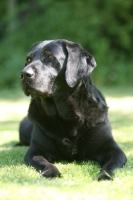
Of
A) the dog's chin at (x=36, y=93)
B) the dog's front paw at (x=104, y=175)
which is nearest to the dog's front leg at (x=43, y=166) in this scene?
the dog's front paw at (x=104, y=175)

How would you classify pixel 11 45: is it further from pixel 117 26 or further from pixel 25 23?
pixel 117 26

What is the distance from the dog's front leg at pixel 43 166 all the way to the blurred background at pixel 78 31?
11273mm

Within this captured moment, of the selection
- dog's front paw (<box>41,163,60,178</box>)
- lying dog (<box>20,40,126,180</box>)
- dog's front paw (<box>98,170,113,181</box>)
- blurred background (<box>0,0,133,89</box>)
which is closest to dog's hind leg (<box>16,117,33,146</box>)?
lying dog (<box>20,40,126,180</box>)

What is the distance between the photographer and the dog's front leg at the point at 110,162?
3.42 meters

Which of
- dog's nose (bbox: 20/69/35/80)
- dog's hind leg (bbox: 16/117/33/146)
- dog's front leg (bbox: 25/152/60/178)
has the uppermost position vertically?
dog's nose (bbox: 20/69/35/80)

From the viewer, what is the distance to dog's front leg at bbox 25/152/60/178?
3550 mm

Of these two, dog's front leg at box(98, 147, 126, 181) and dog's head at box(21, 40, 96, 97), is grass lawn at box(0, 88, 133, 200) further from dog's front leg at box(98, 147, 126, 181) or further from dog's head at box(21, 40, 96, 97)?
dog's head at box(21, 40, 96, 97)

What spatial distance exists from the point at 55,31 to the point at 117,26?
2465 mm

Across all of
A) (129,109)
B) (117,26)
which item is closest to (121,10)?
(117,26)

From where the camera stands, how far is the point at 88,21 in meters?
17.2

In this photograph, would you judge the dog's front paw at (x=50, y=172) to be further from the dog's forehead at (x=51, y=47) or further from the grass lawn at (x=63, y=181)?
the dog's forehead at (x=51, y=47)

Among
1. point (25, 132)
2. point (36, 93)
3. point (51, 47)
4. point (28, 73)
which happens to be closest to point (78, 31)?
point (25, 132)

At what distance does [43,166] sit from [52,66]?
909mm

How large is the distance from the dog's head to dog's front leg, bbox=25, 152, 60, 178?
58cm
